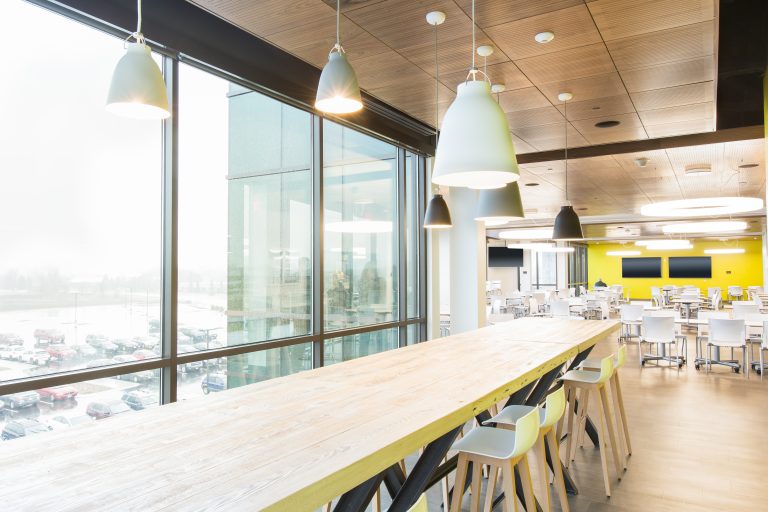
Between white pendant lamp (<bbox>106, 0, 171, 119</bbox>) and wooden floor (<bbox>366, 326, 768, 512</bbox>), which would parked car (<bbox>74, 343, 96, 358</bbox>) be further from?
wooden floor (<bbox>366, 326, 768, 512</bbox>)

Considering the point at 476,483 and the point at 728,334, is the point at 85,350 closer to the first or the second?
the point at 476,483

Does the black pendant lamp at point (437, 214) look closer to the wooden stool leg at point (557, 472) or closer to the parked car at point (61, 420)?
the wooden stool leg at point (557, 472)

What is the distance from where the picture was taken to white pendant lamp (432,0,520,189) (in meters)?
1.94

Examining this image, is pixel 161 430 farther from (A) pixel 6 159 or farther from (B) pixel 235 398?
(A) pixel 6 159

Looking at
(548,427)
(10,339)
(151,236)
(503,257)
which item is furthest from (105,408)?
(503,257)

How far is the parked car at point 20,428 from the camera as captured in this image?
2.61 meters

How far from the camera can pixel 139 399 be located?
3197 mm

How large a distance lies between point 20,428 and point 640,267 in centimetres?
2496

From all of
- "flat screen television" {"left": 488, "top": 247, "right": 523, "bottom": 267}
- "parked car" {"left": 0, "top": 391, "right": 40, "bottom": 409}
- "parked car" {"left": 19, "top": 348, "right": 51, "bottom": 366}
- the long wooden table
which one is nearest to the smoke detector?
the long wooden table

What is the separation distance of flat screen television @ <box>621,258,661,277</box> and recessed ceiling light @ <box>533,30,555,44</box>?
74.8 ft

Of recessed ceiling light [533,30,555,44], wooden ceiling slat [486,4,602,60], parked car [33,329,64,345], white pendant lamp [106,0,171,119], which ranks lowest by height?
parked car [33,329,64,345]

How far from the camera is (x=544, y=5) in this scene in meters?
3.00

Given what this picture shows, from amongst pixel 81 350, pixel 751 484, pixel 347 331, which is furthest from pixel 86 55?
pixel 751 484

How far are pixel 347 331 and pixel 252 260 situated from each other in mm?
1343
